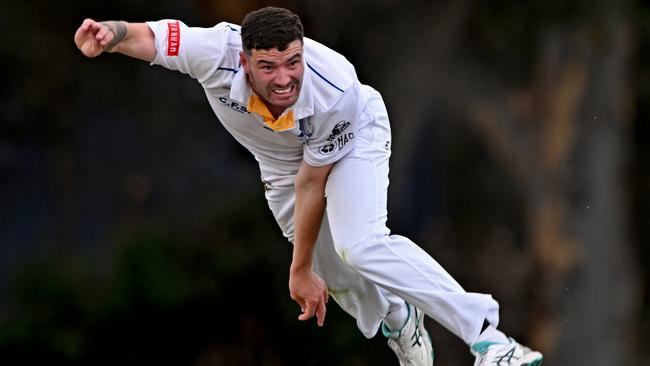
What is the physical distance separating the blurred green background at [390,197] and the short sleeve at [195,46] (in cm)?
454

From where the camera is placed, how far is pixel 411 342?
7.98m

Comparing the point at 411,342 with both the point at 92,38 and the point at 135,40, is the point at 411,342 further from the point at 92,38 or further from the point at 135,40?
the point at 92,38

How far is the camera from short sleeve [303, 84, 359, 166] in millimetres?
7004

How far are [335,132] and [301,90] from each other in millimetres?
346

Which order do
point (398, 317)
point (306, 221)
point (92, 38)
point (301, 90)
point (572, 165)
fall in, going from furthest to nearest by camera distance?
point (572, 165) → point (398, 317) → point (306, 221) → point (301, 90) → point (92, 38)

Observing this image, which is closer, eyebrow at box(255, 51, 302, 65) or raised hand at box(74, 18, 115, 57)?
raised hand at box(74, 18, 115, 57)

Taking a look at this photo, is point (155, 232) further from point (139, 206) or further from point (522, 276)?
point (522, 276)

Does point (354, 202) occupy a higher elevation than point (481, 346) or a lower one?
higher

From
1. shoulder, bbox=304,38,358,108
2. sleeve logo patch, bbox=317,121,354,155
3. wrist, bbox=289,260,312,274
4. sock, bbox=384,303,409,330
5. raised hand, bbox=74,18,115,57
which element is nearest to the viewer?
raised hand, bbox=74,18,115,57

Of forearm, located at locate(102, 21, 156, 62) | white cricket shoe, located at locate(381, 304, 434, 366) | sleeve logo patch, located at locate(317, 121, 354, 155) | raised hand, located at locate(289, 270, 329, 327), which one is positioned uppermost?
forearm, located at locate(102, 21, 156, 62)

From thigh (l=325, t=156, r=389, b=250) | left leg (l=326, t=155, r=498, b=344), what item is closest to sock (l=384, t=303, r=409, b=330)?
left leg (l=326, t=155, r=498, b=344)

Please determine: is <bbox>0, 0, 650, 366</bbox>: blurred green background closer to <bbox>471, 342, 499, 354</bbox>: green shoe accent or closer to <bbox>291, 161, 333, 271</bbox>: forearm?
<bbox>291, 161, 333, 271</bbox>: forearm

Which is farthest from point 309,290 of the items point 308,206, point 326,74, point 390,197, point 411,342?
point 390,197

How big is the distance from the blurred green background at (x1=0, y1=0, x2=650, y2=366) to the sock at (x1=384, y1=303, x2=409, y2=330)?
3794 mm
